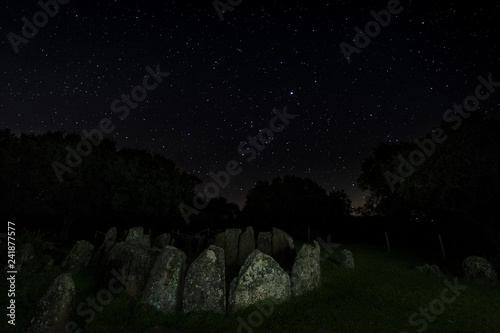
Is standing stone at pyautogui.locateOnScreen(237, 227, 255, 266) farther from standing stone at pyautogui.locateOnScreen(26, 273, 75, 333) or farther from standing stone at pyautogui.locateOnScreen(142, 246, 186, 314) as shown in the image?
standing stone at pyautogui.locateOnScreen(26, 273, 75, 333)

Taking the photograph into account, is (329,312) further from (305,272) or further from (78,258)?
(78,258)

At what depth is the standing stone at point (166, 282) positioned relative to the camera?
38.9 ft

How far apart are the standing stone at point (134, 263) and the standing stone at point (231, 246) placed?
24.8ft

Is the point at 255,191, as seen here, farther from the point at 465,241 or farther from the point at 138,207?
the point at 465,241

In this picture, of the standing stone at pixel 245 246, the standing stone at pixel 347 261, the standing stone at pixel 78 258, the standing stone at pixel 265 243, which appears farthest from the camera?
the standing stone at pixel 245 246

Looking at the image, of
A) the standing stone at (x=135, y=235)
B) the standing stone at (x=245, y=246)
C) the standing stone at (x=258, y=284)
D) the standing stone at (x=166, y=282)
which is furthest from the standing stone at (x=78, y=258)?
the standing stone at (x=258, y=284)

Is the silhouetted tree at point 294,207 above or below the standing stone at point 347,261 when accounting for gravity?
below

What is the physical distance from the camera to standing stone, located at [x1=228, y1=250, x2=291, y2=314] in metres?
12.4

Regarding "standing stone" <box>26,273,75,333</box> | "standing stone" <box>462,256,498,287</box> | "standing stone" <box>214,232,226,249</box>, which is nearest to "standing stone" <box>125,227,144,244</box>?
"standing stone" <box>214,232,226,249</box>

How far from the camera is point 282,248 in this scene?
19922 millimetres

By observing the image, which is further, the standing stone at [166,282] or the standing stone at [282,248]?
the standing stone at [282,248]

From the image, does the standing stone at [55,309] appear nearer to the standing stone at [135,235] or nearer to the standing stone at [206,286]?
the standing stone at [206,286]

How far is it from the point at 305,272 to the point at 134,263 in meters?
8.28

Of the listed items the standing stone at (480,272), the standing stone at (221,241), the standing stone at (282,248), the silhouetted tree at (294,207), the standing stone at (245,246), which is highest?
the standing stone at (221,241)
